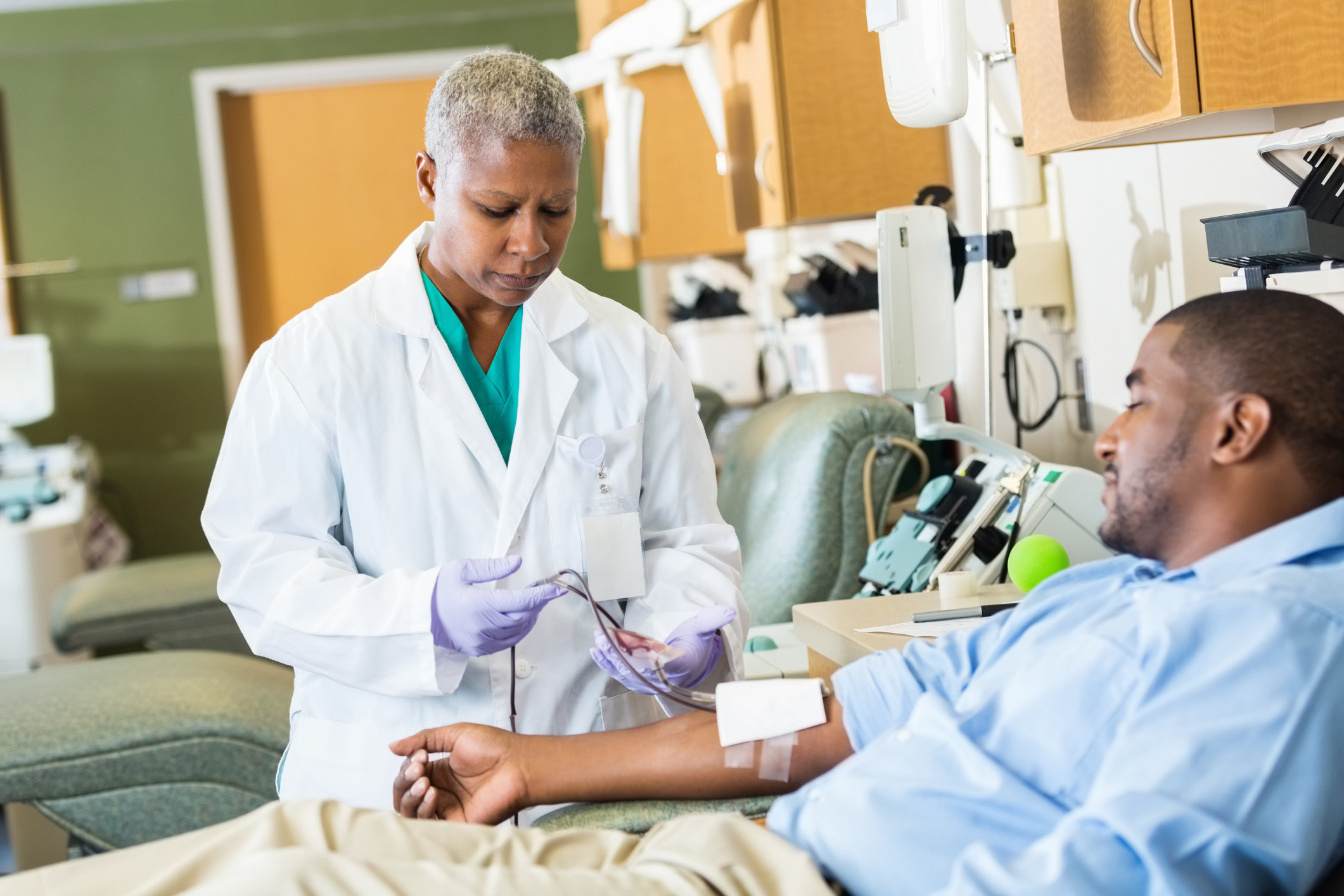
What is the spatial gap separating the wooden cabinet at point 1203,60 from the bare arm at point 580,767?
0.72 metres

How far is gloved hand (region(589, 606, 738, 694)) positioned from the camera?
1413 mm

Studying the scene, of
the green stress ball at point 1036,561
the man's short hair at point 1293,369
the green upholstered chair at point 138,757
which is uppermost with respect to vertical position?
the man's short hair at point 1293,369

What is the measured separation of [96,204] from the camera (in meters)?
5.41

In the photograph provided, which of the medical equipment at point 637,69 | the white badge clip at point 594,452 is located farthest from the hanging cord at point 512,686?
the medical equipment at point 637,69

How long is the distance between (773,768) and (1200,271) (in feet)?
3.76

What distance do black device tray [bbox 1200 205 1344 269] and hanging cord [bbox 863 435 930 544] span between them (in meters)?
0.91

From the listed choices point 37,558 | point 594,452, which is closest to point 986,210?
point 594,452

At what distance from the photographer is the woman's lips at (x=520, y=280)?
150 centimetres

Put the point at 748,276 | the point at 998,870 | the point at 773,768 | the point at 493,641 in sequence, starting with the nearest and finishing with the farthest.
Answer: the point at 998,870 < the point at 773,768 < the point at 493,641 < the point at 748,276

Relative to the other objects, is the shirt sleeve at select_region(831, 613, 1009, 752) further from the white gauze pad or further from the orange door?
the orange door

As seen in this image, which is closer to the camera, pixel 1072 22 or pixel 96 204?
pixel 1072 22

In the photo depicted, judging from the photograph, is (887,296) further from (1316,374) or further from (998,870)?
(998,870)

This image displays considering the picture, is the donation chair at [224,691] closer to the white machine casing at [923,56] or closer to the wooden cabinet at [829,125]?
the wooden cabinet at [829,125]

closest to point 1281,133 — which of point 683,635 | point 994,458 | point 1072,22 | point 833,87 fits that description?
point 1072,22
